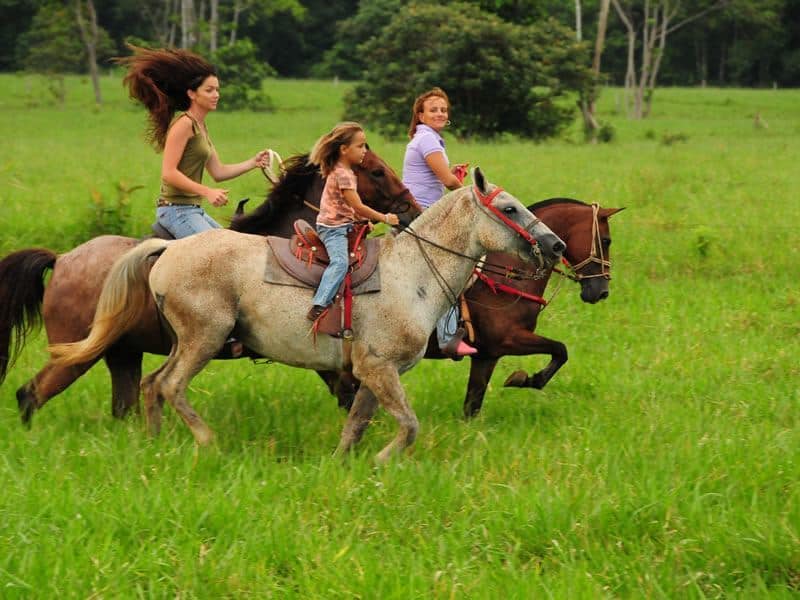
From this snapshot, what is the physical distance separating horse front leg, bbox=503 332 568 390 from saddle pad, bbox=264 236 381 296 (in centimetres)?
169

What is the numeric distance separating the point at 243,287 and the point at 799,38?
76.2 meters

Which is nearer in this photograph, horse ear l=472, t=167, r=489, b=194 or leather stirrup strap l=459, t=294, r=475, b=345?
horse ear l=472, t=167, r=489, b=194

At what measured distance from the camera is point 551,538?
5188mm

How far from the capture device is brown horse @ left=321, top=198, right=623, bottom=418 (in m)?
7.86

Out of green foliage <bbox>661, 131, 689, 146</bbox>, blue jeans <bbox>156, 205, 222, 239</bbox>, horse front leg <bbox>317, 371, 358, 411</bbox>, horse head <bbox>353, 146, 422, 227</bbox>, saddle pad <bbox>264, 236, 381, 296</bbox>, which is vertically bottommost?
horse front leg <bbox>317, 371, 358, 411</bbox>

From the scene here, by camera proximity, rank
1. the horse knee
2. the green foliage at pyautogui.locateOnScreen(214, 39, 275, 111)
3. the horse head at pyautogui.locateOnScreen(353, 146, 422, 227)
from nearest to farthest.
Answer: the horse knee < the horse head at pyautogui.locateOnScreen(353, 146, 422, 227) < the green foliage at pyautogui.locateOnScreen(214, 39, 275, 111)

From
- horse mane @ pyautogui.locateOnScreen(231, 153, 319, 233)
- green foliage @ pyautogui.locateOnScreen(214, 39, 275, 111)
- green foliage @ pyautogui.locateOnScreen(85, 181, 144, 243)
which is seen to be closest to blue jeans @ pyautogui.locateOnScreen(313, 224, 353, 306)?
horse mane @ pyautogui.locateOnScreen(231, 153, 319, 233)

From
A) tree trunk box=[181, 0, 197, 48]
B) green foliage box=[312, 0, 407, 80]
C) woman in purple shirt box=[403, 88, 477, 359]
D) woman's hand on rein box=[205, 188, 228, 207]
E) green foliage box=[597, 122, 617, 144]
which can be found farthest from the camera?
green foliage box=[312, 0, 407, 80]

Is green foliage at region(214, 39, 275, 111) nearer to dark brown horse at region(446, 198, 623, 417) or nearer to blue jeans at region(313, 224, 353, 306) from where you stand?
dark brown horse at region(446, 198, 623, 417)

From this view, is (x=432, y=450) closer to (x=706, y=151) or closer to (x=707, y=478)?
(x=707, y=478)

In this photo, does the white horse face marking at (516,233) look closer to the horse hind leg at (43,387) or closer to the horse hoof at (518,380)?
the horse hoof at (518,380)

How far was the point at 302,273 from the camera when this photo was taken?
6.50m

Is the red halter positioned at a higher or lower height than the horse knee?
higher

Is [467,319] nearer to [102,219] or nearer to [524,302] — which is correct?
[524,302]
